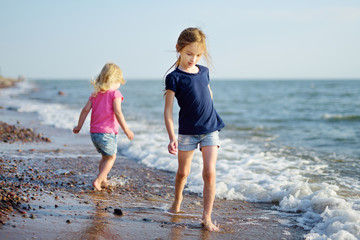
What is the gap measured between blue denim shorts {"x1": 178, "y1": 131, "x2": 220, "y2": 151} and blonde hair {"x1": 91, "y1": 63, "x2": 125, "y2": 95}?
5.49 feet

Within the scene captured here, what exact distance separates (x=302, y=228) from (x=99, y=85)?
3118 mm

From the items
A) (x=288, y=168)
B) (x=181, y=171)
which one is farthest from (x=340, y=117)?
(x=181, y=171)

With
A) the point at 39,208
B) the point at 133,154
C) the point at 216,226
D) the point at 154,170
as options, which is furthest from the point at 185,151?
the point at 133,154

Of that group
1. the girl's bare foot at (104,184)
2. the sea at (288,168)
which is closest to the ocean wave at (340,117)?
the sea at (288,168)

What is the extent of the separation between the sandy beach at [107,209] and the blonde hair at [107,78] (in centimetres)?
139

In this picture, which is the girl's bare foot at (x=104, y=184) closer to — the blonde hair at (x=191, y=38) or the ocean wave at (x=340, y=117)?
the blonde hair at (x=191, y=38)

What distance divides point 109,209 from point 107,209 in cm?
2

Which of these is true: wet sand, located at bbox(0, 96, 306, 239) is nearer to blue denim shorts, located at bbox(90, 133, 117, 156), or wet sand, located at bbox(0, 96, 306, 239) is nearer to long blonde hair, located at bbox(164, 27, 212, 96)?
blue denim shorts, located at bbox(90, 133, 117, 156)

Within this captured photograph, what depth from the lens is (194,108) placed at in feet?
12.1

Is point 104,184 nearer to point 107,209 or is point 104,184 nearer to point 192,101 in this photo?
point 107,209

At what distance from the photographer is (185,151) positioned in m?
3.80

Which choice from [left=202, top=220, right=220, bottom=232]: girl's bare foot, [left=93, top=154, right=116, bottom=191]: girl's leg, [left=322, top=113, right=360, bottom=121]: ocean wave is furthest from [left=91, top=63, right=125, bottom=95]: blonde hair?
[left=322, top=113, right=360, bottom=121]: ocean wave

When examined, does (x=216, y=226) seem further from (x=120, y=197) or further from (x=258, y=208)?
(x=120, y=197)

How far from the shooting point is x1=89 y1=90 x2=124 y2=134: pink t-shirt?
497cm
